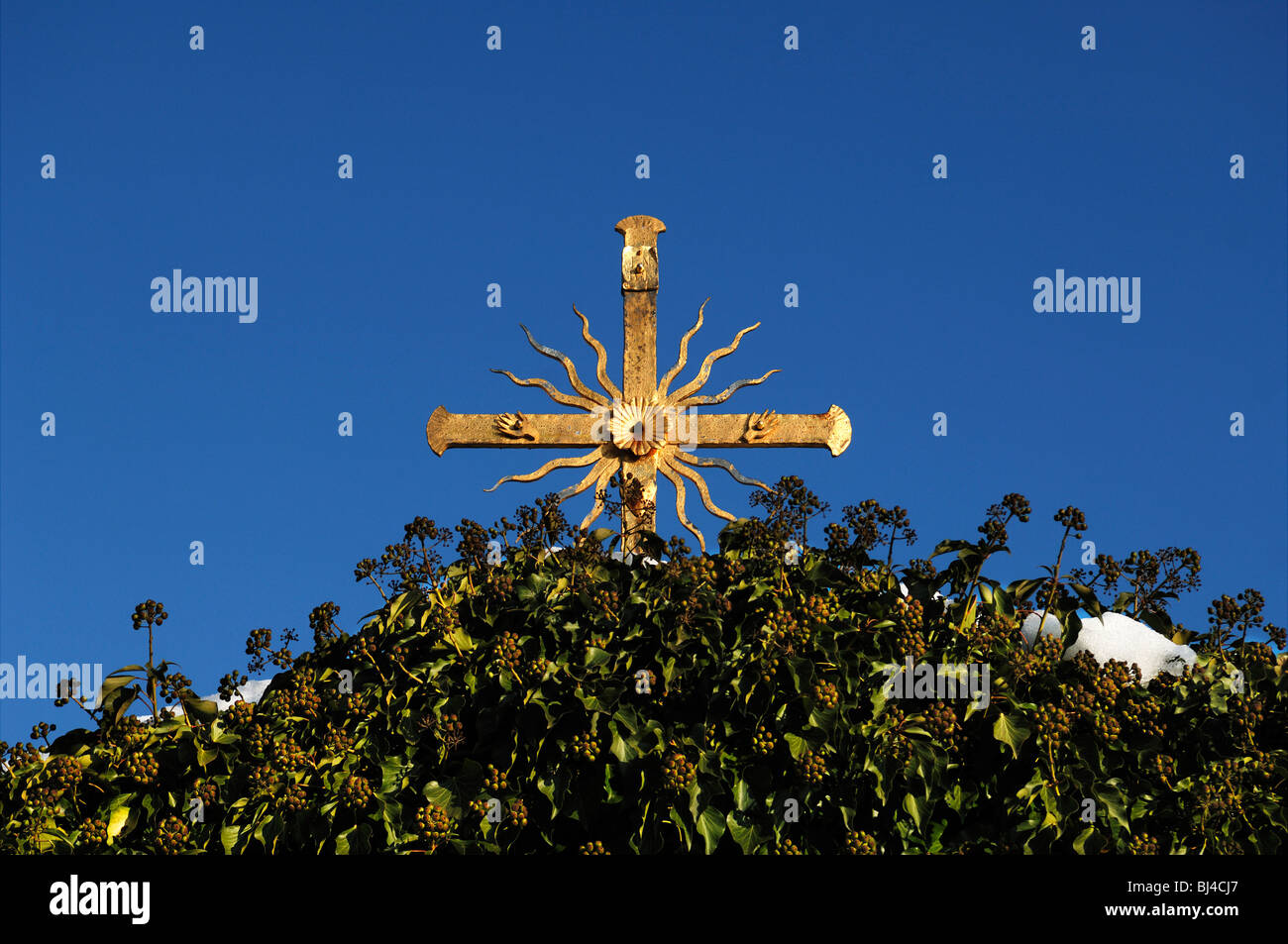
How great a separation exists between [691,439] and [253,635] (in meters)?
4.01

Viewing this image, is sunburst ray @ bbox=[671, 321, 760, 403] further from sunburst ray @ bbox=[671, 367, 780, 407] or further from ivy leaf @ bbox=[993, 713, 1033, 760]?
ivy leaf @ bbox=[993, 713, 1033, 760]

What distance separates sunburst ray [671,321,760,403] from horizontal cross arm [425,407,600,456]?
61 cm

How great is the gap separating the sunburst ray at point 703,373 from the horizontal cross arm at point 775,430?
17 cm

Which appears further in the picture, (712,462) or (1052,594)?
(712,462)

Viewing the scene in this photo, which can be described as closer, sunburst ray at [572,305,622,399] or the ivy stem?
the ivy stem

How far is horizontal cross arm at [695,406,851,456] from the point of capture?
829 cm

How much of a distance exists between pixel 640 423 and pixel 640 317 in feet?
2.56

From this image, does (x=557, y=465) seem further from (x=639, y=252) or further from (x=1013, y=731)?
(x=1013, y=731)

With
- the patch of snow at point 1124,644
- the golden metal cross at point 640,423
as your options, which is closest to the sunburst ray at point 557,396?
the golden metal cross at point 640,423

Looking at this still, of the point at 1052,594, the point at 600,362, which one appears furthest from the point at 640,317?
the point at 1052,594

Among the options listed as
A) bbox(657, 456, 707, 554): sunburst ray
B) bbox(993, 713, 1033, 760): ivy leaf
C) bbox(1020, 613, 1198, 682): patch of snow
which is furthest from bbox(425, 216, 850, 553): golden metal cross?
bbox(993, 713, 1033, 760): ivy leaf

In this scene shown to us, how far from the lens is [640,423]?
26.6ft
